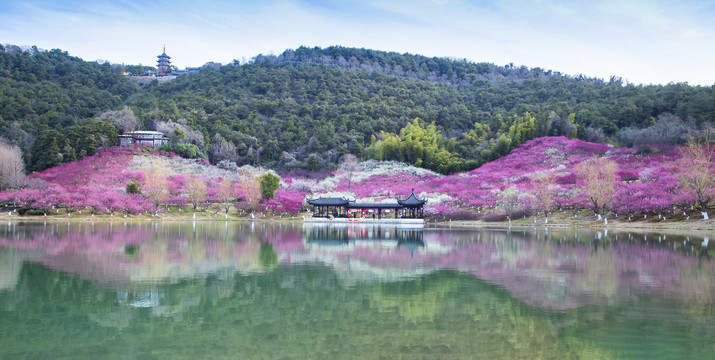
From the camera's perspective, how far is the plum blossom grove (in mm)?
43062

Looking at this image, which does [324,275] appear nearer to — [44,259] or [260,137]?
[44,259]

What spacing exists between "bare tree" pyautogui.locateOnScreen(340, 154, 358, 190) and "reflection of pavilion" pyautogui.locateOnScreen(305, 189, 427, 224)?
16.2m

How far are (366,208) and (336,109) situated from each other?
167 ft

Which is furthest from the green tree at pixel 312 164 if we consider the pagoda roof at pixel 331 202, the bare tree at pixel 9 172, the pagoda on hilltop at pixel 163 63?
the pagoda on hilltop at pixel 163 63

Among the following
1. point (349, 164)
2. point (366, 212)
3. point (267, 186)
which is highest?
point (349, 164)

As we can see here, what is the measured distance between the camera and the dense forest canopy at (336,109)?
73.1 meters

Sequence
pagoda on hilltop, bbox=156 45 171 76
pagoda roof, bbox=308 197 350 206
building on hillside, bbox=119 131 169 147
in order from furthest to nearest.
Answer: pagoda on hilltop, bbox=156 45 171 76
building on hillside, bbox=119 131 169 147
pagoda roof, bbox=308 197 350 206

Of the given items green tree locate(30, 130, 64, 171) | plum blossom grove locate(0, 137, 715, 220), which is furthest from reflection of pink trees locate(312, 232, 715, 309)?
green tree locate(30, 130, 64, 171)

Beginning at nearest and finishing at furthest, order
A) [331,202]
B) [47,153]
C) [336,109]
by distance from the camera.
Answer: [331,202] → [47,153] → [336,109]

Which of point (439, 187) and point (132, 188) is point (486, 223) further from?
point (132, 188)

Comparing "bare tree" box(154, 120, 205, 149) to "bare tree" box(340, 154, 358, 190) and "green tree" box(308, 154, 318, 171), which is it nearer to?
"green tree" box(308, 154, 318, 171)

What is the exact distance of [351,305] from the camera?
12.4m

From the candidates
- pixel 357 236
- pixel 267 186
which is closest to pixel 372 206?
pixel 267 186

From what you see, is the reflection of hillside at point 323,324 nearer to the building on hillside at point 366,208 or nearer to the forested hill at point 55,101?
the building on hillside at point 366,208
